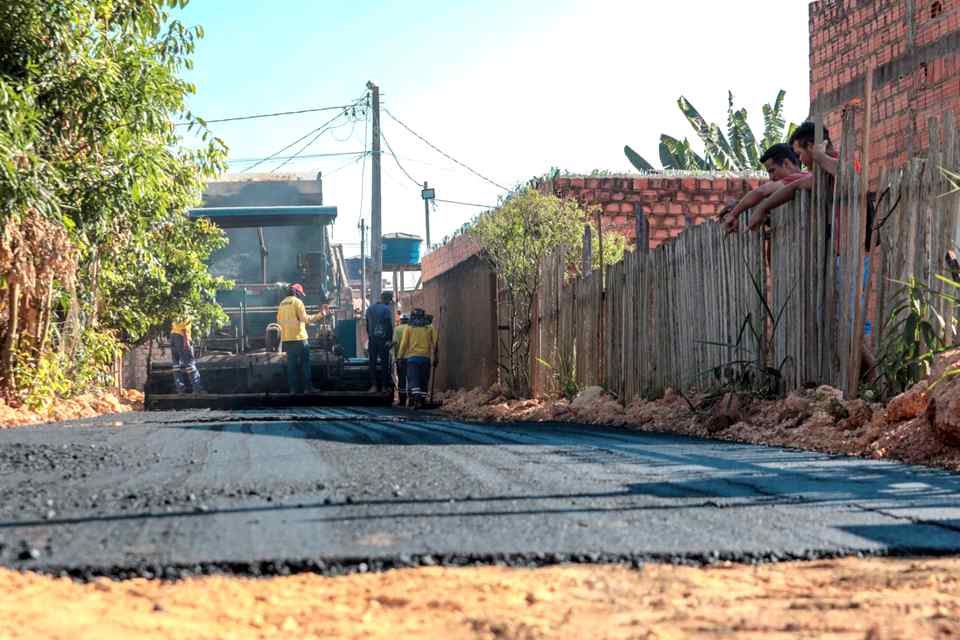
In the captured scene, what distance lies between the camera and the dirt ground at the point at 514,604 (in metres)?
2.48

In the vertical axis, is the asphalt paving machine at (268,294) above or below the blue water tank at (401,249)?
below

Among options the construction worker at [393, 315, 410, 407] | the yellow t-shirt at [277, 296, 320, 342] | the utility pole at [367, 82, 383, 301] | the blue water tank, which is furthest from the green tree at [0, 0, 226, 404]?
the blue water tank

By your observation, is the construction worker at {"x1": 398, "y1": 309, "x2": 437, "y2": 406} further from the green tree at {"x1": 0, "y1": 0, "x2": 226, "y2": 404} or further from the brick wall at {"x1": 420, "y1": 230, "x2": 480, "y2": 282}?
the green tree at {"x1": 0, "y1": 0, "x2": 226, "y2": 404}

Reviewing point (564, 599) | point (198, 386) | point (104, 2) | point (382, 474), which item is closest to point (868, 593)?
point (564, 599)

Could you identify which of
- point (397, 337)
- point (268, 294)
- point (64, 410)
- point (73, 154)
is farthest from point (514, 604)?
point (397, 337)

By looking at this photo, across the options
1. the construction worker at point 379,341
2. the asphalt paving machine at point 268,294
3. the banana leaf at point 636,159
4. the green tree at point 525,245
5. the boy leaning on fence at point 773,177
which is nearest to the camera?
the boy leaning on fence at point 773,177

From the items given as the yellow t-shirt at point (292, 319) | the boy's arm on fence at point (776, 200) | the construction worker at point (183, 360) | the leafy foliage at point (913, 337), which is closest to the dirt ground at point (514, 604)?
the leafy foliage at point (913, 337)

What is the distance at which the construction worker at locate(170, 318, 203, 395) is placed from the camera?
15359mm

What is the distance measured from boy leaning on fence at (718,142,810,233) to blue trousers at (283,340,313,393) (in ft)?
25.0

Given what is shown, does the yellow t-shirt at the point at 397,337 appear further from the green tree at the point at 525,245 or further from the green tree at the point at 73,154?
the green tree at the point at 73,154

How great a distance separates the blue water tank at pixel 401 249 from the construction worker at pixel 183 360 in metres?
13.8

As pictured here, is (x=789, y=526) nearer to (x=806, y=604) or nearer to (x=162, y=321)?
(x=806, y=604)

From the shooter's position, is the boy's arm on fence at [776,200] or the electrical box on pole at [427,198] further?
the electrical box on pole at [427,198]

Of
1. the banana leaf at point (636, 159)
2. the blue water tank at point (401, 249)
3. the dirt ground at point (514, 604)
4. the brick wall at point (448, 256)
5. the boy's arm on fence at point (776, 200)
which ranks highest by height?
the banana leaf at point (636, 159)
